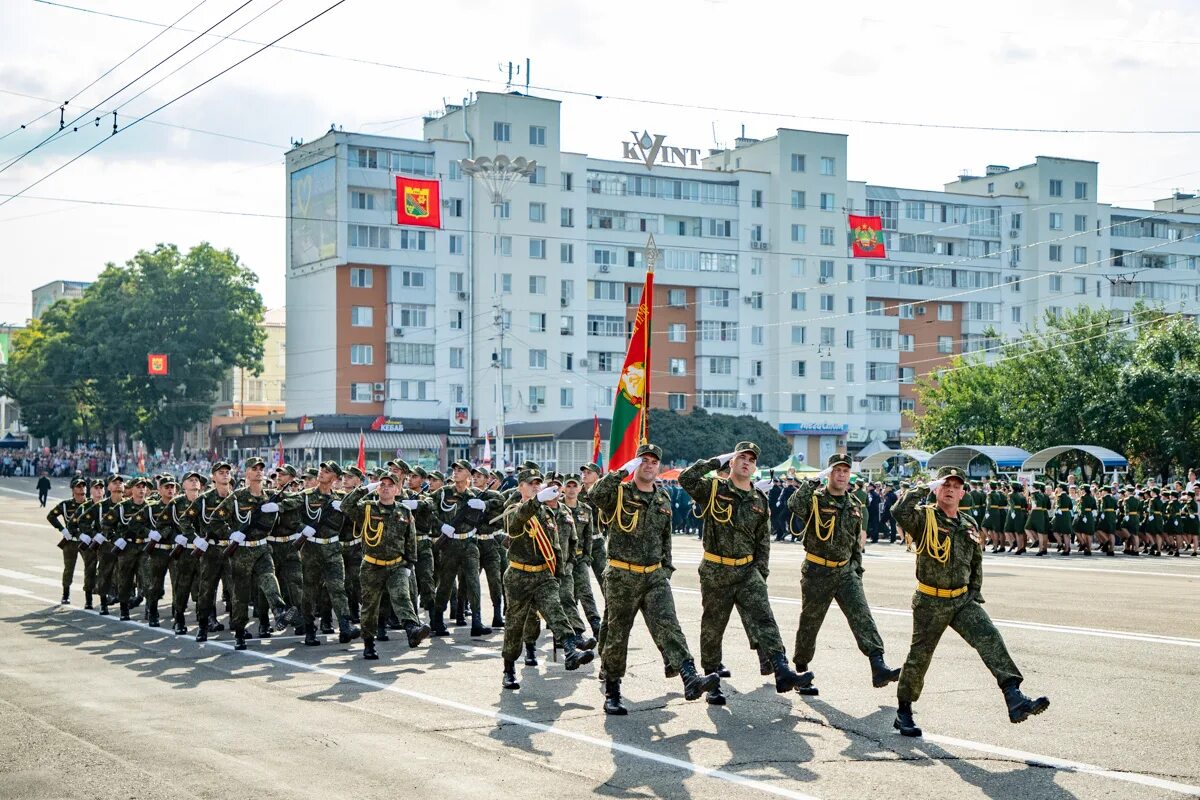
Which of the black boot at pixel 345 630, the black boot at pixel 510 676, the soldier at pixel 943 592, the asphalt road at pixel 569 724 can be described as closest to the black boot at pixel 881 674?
the asphalt road at pixel 569 724

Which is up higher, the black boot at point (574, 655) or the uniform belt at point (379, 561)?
the uniform belt at point (379, 561)

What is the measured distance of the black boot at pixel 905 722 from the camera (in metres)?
9.42

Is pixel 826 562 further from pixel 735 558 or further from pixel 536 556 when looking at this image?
pixel 536 556

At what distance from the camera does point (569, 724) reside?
1016 cm

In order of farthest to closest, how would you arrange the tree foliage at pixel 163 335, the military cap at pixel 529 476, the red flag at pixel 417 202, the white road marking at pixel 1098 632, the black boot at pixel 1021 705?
the tree foliage at pixel 163 335 → the red flag at pixel 417 202 → the white road marking at pixel 1098 632 → the military cap at pixel 529 476 → the black boot at pixel 1021 705

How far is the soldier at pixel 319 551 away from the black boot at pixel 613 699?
17.3 ft

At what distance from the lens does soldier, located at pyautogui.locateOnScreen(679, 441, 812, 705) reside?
1078 cm

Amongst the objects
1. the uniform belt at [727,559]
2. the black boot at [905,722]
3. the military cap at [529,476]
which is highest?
the military cap at [529,476]

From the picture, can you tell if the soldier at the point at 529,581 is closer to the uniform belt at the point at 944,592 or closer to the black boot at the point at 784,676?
the black boot at the point at 784,676

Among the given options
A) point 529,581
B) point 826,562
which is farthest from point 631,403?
point 826,562

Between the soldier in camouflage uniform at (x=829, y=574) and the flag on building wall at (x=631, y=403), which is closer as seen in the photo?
the soldier in camouflage uniform at (x=829, y=574)

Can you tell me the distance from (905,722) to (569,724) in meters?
2.45

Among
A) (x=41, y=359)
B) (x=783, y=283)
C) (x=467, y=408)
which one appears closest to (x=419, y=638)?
(x=467, y=408)

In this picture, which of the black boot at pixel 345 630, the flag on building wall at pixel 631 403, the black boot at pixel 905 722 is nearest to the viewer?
the black boot at pixel 905 722
